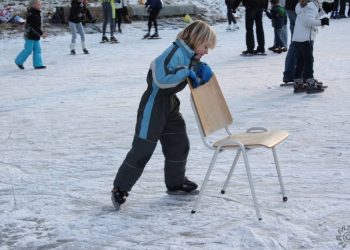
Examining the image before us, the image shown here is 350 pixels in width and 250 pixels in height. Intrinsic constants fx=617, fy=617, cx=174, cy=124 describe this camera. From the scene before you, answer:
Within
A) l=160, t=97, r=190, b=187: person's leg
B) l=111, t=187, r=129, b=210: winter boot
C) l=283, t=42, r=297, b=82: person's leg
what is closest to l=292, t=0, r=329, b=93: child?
l=283, t=42, r=297, b=82: person's leg

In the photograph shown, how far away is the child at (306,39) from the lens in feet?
25.9

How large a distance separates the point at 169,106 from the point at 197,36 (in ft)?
1.66

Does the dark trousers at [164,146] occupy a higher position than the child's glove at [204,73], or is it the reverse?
the child's glove at [204,73]

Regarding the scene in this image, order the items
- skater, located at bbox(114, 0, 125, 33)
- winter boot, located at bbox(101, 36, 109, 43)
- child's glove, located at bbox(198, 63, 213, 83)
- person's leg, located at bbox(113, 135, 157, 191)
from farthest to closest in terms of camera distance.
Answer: skater, located at bbox(114, 0, 125, 33) < winter boot, located at bbox(101, 36, 109, 43) < person's leg, located at bbox(113, 135, 157, 191) < child's glove, located at bbox(198, 63, 213, 83)

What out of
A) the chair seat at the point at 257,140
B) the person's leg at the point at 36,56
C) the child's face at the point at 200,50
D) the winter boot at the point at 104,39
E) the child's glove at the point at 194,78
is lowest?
the winter boot at the point at 104,39

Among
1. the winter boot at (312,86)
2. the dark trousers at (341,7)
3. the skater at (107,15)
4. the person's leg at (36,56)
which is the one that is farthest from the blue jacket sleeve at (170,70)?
the dark trousers at (341,7)

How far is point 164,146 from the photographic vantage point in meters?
4.36

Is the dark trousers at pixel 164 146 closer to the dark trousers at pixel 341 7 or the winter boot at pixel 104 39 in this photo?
the winter boot at pixel 104 39

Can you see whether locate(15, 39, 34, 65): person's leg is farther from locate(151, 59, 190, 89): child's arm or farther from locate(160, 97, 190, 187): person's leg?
locate(151, 59, 190, 89): child's arm

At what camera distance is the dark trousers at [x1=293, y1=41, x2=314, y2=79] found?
8.05 m

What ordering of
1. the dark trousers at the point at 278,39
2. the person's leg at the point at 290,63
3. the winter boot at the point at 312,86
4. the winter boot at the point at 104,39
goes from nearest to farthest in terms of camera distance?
the winter boot at the point at 312,86
the person's leg at the point at 290,63
the dark trousers at the point at 278,39
the winter boot at the point at 104,39

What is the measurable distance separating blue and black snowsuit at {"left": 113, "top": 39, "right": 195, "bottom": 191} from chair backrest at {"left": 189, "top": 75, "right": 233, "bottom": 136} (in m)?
0.14

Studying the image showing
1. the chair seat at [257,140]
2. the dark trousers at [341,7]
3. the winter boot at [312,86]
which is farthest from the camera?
the dark trousers at [341,7]

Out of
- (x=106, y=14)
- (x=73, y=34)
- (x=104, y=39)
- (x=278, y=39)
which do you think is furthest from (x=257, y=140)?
(x=104, y=39)
